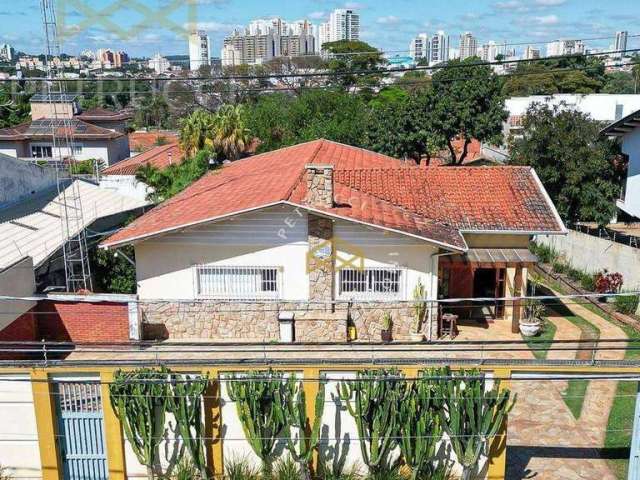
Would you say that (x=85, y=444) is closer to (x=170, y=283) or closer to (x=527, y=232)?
(x=170, y=283)

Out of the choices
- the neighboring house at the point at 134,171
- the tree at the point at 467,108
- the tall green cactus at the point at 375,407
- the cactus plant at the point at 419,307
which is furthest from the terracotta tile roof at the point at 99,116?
the tall green cactus at the point at 375,407

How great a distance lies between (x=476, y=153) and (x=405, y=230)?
37497 mm

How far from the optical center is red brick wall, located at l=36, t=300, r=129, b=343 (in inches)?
676

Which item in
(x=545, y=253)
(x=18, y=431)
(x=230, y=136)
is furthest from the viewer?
(x=230, y=136)

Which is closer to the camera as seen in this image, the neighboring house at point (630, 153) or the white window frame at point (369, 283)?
the white window frame at point (369, 283)

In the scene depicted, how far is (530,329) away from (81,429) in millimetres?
12325

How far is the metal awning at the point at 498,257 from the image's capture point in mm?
18219

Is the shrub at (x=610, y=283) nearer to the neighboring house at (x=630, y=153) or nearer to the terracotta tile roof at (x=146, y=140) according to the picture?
the neighboring house at (x=630, y=153)

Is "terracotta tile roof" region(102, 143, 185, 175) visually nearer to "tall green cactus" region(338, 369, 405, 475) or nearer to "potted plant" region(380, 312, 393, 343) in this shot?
"potted plant" region(380, 312, 393, 343)

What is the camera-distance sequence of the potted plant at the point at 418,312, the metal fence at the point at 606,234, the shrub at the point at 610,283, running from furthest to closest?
the metal fence at the point at 606,234, the shrub at the point at 610,283, the potted plant at the point at 418,312

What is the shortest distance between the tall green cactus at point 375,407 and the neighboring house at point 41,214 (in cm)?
976

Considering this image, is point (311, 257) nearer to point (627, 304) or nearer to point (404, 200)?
point (404, 200)

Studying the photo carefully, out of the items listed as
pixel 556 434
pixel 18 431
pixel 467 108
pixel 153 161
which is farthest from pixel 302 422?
pixel 153 161

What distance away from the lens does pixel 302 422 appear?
10.7 m
